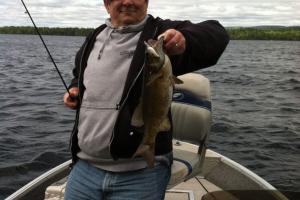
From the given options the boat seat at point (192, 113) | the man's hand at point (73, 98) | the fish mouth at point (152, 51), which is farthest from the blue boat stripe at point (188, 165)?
the fish mouth at point (152, 51)

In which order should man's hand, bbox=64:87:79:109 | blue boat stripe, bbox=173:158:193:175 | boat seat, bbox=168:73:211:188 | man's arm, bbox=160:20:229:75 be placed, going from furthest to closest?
boat seat, bbox=168:73:211:188, blue boat stripe, bbox=173:158:193:175, man's hand, bbox=64:87:79:109, man's arm, bbox=160:20:229:75

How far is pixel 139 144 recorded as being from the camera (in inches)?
120

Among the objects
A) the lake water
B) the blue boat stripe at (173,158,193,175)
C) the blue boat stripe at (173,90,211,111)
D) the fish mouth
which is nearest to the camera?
the fish mouth

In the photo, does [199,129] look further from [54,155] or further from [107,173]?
[54,155]

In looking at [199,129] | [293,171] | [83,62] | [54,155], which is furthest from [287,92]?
[83,62]

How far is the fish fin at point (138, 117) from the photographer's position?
2875 millimetres

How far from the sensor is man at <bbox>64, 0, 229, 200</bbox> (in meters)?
3.07

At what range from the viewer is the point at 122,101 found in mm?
3066

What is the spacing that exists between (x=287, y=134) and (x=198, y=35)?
13.1 m

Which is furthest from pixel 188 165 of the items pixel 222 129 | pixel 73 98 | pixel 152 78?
pixel 222 129

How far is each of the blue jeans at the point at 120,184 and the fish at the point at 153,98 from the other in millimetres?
162

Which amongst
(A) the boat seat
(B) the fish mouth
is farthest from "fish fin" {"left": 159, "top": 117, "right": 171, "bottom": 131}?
(A) the boat seat

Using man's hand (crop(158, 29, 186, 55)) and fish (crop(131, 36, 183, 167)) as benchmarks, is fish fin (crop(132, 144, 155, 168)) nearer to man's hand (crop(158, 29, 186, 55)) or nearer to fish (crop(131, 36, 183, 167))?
fish (crop(131, 36, 183, 167))

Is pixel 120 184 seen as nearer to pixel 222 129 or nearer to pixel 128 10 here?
pixel 128 10
